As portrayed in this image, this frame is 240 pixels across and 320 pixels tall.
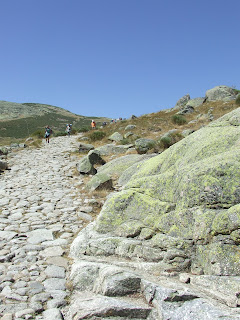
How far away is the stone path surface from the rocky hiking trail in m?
0.01

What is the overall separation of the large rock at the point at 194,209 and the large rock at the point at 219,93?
108 feet

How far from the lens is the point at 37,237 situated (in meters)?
6.38

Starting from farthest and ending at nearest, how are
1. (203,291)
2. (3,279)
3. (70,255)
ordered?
1. (70,255)
2. (3,279)
3. (203,291)

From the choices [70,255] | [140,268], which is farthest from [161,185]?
[70,255]

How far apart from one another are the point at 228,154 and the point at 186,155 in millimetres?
1350

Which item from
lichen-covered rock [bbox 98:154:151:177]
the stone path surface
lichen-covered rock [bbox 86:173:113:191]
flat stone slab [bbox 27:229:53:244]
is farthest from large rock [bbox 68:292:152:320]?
lichen-covered rock [bbox 98:154:151:177]

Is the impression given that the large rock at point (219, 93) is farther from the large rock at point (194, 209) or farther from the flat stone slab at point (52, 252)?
the flat stone slab at point (52, 252)

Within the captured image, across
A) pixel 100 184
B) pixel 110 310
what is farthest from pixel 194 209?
pixel 100 184

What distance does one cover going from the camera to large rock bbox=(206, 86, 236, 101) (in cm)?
3651

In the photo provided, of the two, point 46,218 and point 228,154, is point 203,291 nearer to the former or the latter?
point 228,154

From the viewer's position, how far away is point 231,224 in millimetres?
3734

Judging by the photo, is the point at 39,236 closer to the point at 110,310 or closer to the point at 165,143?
the point at 110,310

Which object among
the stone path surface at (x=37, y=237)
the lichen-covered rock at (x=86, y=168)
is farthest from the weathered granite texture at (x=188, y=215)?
the lichen-covered rock at (x=86, y=168)

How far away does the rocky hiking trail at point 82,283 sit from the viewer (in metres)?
3.26
